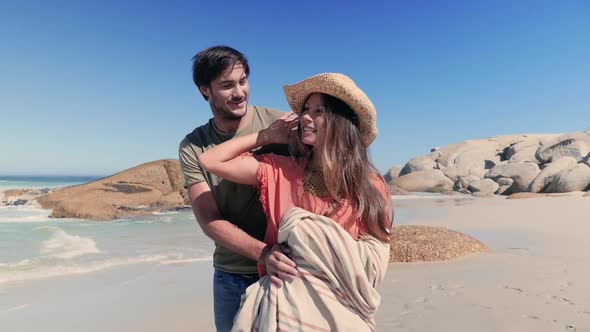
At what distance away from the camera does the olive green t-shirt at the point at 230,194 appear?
2.46m

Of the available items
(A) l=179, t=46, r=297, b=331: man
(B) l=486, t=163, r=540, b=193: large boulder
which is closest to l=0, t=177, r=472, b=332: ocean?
(A) l=179, t=46, r=297, b=331: man

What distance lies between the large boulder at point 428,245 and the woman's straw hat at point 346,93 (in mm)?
5860

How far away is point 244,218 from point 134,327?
3422 millimetres

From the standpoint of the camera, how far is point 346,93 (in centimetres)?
209

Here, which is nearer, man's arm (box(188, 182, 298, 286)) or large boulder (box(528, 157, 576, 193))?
man's arm (box(188, 182, 298, 286))

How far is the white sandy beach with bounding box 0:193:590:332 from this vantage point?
4.98 m

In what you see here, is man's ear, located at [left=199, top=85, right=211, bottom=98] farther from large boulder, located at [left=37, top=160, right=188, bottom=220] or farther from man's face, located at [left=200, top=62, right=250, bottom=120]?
large boulder, located at [left=37, top=160, right=188, bottom=220]

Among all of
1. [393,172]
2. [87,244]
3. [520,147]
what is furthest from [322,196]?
[520,147]

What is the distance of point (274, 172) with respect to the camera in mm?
2176

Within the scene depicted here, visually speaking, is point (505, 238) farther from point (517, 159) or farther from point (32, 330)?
point (517, 159)

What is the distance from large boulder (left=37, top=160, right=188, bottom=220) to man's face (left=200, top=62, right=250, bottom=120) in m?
12.8

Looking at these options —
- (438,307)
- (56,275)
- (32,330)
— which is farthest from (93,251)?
(438,307)

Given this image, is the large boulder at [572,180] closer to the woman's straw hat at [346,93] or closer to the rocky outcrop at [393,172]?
the rocky outcrop at [393,172]

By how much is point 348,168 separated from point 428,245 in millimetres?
6426
